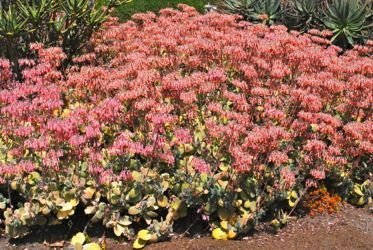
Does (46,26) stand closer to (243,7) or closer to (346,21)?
(243,7)

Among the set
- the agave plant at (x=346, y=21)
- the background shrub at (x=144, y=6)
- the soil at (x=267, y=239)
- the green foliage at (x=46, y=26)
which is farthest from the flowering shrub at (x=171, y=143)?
the background shrub at (x=144, y=6)

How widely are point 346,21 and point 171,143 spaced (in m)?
5.75

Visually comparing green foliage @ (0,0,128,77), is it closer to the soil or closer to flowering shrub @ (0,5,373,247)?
flowering shrub @ (0,5,373,247)

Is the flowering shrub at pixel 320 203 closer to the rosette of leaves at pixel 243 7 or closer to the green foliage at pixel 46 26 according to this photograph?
the green foliage at pixel 46 26

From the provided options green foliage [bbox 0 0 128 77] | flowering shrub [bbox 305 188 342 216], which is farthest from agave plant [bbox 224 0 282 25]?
flowering shrub [bbox 305 188 342 216]

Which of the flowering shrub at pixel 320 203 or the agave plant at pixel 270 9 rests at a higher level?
the agave plant at pixel 270 9

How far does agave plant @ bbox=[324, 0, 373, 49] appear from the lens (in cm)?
1020

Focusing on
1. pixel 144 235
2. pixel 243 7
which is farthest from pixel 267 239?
pixel 243 7

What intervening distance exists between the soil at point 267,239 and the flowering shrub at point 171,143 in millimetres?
134

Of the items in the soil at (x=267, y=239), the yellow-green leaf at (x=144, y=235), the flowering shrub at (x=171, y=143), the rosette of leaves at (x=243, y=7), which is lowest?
the soil at (x=267, y=239)

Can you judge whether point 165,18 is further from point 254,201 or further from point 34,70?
point 254,201

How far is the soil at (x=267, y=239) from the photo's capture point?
527 centimetres

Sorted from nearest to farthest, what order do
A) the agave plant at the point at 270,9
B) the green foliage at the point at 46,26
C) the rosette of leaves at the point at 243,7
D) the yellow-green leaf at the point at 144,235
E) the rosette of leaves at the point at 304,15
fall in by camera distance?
the yellow-green leaf at the point at 144,235
the green foliage at the point at 46,26
the rosette of leaves at the point at 304,15
the agave plant at the point at 270,9
the rosette of leaves at the point at 243,7

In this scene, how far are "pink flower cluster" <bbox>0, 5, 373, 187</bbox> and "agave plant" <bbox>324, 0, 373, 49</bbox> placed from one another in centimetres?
286
